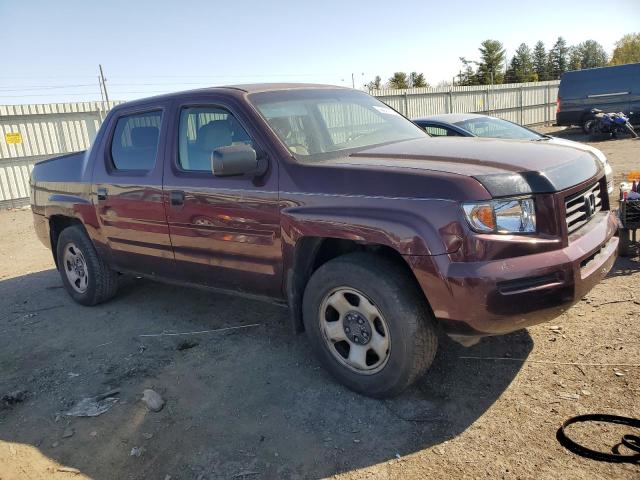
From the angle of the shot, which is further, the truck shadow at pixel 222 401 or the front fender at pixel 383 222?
the truck shadow at pixel 222 401

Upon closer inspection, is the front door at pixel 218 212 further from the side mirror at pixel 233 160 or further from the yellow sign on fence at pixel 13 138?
the yellow sign on fence at pixel 13 138

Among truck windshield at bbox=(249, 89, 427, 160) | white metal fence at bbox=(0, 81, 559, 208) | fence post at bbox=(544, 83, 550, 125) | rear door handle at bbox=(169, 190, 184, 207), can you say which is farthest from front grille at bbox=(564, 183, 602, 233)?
fence post at bbox=(544, 83, 550, 125)

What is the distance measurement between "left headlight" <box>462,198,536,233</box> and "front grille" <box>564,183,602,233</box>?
0.26 metres

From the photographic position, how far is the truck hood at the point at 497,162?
2.66 m

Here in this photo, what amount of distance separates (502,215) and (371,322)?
0.95 m

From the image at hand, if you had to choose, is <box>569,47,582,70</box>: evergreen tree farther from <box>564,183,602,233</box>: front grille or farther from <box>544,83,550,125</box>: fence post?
<box>564,183,602,233</box>: front grille

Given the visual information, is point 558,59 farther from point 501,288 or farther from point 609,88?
point 501,288

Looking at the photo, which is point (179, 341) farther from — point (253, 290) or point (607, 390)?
point (607, 390)

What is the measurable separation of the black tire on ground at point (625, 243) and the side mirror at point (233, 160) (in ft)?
12.1

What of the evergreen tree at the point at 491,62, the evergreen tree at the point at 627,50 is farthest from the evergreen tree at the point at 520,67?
the evergreen tree at the point at 627,50

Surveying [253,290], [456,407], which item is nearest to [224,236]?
[253,290]

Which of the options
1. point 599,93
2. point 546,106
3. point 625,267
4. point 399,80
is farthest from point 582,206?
point 399,80

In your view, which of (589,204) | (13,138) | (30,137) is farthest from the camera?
(30,137)

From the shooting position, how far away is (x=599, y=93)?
17781mm
